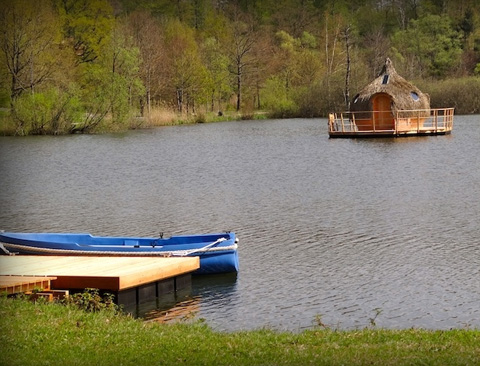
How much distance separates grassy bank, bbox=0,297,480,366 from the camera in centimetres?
855

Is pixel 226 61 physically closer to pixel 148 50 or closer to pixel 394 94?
pixel 148 50

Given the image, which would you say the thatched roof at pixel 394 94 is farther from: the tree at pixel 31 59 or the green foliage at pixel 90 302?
the green foliage at pixel 90 302

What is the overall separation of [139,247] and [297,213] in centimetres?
785

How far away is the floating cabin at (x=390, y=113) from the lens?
170 ft

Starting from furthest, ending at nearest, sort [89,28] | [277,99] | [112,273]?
[277,99]
[89,28]
[112,273]

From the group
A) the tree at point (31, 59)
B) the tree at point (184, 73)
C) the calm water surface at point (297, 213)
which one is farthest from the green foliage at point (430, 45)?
the tree at point (31, 59)

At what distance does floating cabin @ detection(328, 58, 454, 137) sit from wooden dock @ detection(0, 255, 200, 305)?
121ft

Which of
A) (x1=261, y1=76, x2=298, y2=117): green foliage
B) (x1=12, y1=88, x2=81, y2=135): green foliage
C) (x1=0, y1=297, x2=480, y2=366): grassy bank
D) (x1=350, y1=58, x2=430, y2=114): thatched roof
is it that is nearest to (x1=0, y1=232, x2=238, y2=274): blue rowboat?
(x1=0, y1=297, x2=480, y2=366): grassy bank

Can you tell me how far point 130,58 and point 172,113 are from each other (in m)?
7.36

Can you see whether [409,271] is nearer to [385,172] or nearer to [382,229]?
[382,229]

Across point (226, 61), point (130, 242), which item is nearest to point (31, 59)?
point (130, 242)

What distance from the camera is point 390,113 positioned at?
5422 cm

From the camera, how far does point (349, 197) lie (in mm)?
26656

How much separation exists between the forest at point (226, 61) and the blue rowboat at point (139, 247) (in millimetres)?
28509
